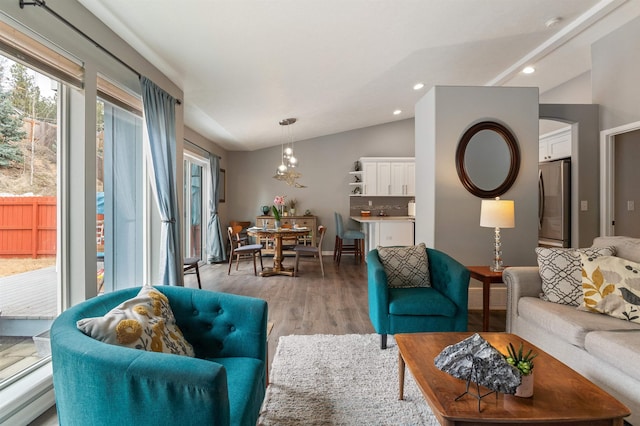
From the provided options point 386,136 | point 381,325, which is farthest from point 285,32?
point 386,136

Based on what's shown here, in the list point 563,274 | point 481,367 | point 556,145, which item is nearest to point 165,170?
point 481,367

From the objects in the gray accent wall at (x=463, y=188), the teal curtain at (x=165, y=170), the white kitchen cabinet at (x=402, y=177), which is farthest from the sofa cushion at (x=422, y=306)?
the white kitchen cabinet at (x=402, y=177)

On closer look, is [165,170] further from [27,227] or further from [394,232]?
[394,232]

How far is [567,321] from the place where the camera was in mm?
2061

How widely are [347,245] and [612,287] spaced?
5.20 m

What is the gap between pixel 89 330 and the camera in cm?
115

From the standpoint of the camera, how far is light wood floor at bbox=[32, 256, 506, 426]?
3.08 m

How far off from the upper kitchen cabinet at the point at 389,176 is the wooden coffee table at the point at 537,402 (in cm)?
578

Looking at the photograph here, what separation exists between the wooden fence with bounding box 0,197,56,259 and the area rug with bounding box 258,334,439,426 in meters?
1.71

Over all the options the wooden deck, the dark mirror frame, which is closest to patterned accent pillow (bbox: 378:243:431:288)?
the dark mirror frame

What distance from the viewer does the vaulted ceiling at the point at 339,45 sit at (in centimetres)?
251

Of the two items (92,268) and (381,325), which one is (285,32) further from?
(381,325)

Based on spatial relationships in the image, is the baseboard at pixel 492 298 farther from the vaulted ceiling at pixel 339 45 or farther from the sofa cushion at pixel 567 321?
the vaulted ceiling at pixel 339 45

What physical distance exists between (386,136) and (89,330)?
7208mm
